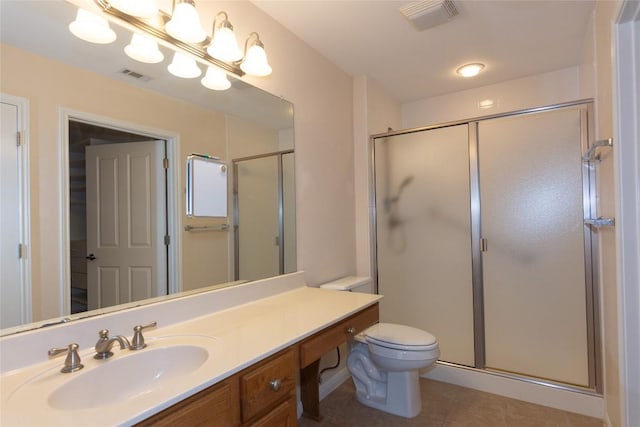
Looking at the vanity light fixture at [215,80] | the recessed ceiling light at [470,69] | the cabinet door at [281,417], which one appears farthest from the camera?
the recessed ceiling light at [470,69]

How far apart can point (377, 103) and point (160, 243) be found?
7.15 feet

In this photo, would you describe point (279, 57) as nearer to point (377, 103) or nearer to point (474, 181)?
point (377, 103)

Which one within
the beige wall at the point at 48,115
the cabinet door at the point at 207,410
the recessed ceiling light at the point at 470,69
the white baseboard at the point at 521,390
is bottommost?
the white baseboard at the point at 521,390

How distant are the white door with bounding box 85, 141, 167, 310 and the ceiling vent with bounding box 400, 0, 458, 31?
1.48m

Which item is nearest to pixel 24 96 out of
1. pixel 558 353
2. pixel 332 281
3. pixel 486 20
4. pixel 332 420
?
pixel 332 281

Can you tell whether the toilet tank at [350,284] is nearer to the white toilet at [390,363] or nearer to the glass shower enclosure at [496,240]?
the white toilet at [390,363]

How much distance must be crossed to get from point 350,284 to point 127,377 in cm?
149

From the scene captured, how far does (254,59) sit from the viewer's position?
1684mm

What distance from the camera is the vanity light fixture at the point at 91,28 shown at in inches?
45.1

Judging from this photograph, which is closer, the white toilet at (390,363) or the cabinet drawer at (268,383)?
the cabinet drawer at (268,383)

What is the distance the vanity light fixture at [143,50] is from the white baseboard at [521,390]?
8.45 feet

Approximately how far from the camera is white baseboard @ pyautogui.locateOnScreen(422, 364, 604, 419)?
2037 millimetres

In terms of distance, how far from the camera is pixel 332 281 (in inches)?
94.0

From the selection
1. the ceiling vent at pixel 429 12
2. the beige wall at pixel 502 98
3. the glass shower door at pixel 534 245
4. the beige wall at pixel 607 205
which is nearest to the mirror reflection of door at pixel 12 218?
the ceiling vent at pixel 429 12
